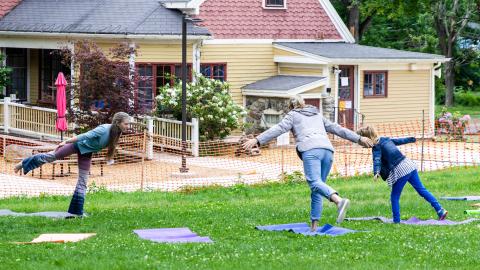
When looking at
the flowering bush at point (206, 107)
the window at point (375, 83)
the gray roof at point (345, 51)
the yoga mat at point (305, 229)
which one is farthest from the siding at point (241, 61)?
the yoga mat at point (305, 229)

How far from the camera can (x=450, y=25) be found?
55.7m

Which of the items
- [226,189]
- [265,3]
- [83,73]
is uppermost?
[265,3]

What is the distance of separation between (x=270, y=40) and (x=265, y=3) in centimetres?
122

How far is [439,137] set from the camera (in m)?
36.8

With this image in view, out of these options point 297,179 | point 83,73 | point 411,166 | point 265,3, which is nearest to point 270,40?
point 265,3

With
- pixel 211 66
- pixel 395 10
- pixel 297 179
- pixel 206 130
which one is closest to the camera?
pixel 297 179

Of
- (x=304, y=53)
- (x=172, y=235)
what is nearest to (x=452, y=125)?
(x=304, y=53)

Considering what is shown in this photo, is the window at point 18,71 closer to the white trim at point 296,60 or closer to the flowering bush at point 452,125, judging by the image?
the white trim at point 296,60

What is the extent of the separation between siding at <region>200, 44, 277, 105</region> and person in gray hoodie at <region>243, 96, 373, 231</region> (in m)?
19.6

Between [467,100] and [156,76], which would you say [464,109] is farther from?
[156,76]

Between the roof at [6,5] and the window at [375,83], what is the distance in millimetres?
11605

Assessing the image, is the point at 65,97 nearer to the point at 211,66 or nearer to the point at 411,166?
the point at 211,66

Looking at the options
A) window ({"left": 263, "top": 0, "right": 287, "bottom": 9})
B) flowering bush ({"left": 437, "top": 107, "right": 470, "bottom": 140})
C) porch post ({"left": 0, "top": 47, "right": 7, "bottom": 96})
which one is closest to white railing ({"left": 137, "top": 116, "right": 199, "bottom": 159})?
porch post ({"left": 0, "top": 47, "right": 7, "bottom": 96})

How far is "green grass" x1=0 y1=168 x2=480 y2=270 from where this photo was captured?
12.1 m
